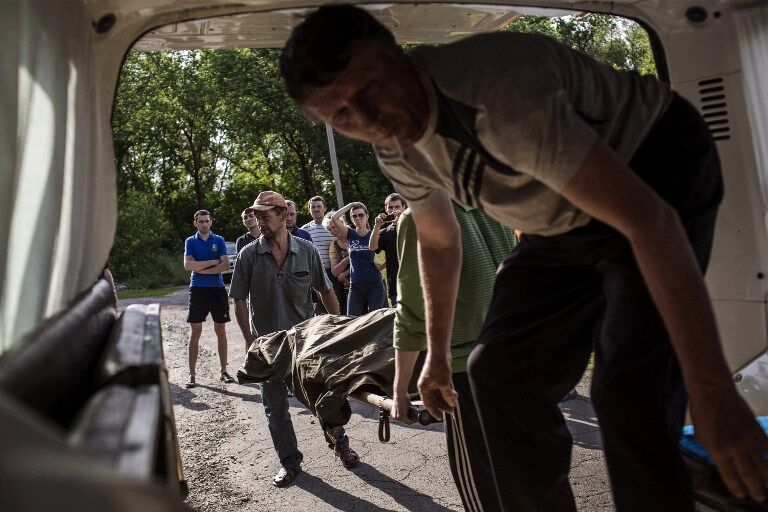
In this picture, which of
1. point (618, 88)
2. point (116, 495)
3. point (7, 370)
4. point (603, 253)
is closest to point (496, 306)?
point (603, 253)

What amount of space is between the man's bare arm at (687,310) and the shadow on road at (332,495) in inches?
143

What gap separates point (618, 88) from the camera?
2.20 m

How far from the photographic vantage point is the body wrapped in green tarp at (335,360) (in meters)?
4.34

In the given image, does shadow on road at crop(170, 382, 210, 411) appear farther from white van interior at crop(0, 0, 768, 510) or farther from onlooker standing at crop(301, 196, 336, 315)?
white van interior at crop(0, 0, 768, 510)

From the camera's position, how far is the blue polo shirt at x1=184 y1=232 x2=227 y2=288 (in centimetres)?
1085

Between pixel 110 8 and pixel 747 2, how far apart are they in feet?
8.89

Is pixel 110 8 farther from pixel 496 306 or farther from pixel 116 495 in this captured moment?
pixel 116 495

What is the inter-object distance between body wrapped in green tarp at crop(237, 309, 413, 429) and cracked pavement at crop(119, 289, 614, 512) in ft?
3.38

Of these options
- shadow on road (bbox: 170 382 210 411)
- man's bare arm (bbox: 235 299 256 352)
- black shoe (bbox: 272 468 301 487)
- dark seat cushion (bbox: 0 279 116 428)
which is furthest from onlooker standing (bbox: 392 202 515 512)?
shadow on road (bbox: 170 382 210 411)

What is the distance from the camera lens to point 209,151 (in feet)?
157

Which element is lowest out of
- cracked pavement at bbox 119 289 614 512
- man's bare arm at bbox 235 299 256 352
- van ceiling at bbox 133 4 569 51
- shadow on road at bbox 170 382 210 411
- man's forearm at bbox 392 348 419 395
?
shadow on road at bbox 170 382 210 411

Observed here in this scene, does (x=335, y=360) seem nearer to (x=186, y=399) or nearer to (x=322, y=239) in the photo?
(x=186, y=399)

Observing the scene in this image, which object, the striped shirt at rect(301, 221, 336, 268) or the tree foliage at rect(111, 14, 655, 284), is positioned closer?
the striped shirt at rect(301, 221, 336, 268)

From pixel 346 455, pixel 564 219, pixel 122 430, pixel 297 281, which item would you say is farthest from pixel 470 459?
pixel 297 281
